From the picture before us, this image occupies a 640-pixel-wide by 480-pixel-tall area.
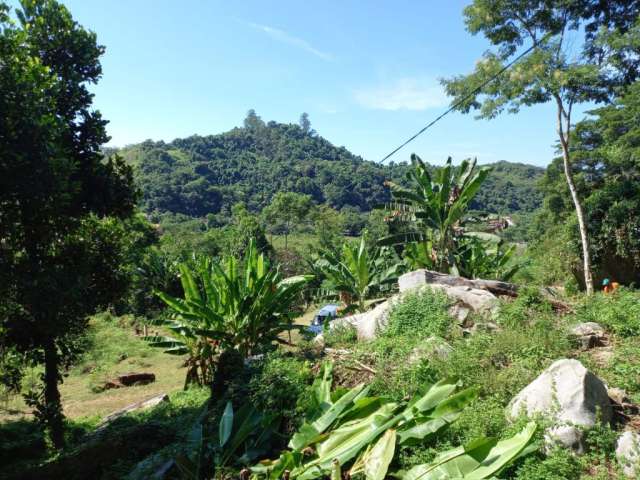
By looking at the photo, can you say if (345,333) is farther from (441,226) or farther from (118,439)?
(441,226)

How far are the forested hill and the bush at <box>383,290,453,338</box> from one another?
66129 mm

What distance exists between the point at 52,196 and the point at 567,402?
610 cm

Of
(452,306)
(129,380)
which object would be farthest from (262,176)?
(452,306)

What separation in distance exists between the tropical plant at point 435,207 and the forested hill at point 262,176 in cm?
6270

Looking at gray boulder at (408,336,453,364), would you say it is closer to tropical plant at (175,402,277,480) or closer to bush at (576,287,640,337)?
tropical plant at (175,402,277,480)

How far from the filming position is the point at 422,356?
5215 millimetres

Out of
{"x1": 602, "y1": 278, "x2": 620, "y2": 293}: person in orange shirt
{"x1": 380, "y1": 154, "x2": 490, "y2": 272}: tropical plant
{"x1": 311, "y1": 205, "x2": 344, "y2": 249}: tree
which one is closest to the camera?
{"x1": 602, "y1": 278, "x2": 620, "y2": 293}: person in orange shirt

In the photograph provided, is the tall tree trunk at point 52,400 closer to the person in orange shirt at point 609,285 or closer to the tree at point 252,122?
the person in orange shirt at point 609,285

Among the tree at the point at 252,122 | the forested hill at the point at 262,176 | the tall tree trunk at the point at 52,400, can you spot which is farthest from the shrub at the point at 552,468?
the tree at the point at 252,122

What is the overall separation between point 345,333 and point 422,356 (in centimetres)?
184

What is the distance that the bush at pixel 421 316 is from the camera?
20.2ft

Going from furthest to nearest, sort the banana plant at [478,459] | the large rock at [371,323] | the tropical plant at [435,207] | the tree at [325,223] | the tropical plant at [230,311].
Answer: the tree at [325,223] → the tropical plant at [435,207] → the large rock at [371,323] → the tropical plant at [230,311] → the banana plant at [478,459]

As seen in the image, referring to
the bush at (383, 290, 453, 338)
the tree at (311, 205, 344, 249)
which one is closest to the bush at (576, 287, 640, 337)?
the bush at (383, 290, 453, 338)

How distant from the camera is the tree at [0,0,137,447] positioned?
507cm
